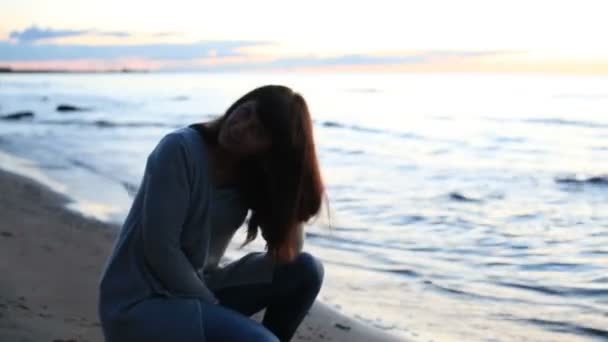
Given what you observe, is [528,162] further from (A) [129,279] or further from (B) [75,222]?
(A) [129,279]

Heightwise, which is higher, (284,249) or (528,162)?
(284,249)

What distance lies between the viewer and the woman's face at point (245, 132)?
2.78 metres

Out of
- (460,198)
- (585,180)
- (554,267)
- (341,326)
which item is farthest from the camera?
(585,180)

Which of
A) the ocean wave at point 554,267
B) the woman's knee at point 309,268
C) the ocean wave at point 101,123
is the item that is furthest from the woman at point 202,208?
the ocean wave at point 101,123

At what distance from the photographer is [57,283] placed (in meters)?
5.26

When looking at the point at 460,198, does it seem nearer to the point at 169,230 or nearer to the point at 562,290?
the point at 562,290

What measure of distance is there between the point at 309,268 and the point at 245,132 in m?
0.82

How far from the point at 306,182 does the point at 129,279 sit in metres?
0.72

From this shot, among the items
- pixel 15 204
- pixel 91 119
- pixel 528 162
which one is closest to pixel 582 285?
pixel 15 204

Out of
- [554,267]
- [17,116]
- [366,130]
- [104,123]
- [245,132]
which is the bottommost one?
[366,130]

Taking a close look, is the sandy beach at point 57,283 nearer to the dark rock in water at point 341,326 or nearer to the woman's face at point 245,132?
the dark rock in water at point 341,326

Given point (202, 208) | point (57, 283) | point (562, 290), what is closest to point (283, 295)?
point (202, 208)

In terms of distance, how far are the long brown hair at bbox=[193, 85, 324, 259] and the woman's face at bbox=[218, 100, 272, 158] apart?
22 millimetres

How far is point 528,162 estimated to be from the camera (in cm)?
1945
